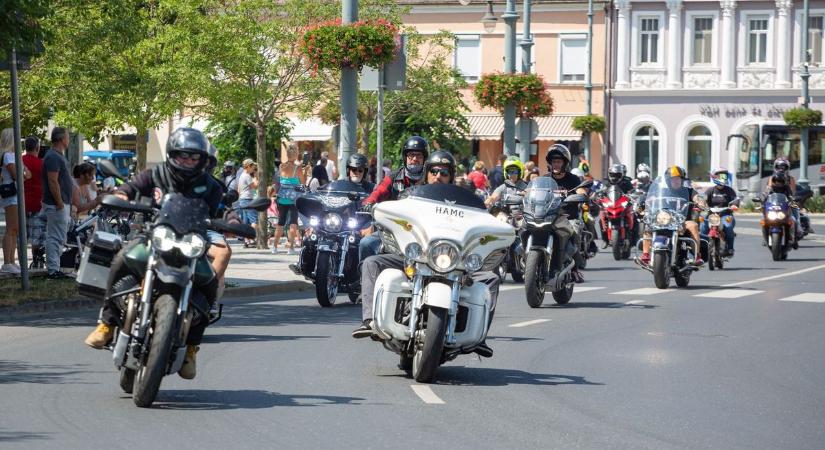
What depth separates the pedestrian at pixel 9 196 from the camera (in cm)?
1916

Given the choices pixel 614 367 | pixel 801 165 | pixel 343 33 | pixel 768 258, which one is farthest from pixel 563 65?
pixel 614 367

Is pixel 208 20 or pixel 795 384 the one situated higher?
pixel 208 20

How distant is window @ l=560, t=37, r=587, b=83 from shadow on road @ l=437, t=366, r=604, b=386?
5400 centimetres

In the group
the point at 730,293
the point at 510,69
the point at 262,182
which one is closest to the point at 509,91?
the point at 510,69

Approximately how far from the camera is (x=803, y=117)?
174 ft

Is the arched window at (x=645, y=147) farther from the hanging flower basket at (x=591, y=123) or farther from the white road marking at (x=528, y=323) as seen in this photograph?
the white road marking at (x=528, y=323)

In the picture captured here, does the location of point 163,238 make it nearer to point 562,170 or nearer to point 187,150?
point 187,150

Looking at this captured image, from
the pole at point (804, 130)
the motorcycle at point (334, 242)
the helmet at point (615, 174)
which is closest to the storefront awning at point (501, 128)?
the pole at point (804, 130)

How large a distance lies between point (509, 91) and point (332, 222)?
15744 mm

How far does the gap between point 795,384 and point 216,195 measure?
177 inches

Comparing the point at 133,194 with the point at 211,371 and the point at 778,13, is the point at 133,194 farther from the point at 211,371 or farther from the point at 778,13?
the point at 778,13

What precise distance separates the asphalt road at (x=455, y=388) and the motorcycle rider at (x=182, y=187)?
40 cm

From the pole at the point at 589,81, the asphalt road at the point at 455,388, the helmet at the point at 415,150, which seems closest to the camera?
the asphalt road at the point at 455,388

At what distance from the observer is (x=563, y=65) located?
213 feet
